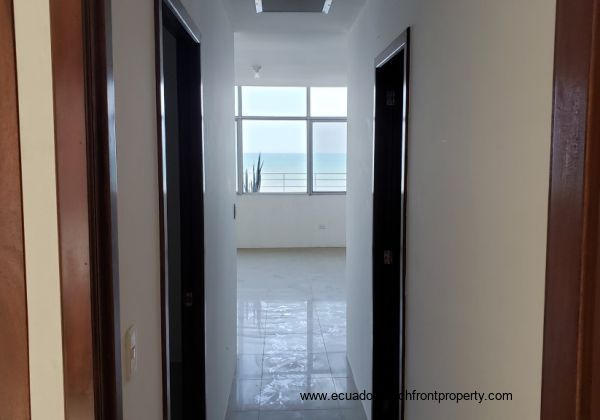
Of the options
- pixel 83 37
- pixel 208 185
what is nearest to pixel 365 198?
pixel 208 185

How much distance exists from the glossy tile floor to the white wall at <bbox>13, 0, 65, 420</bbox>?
8.25 feet

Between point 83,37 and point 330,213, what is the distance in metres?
8.08

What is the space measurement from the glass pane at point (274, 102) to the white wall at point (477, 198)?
654 centimetres

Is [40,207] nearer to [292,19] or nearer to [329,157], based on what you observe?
Result: [292,19]

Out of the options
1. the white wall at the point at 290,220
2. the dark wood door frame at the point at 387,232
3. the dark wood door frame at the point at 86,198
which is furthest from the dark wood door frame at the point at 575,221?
the white wall at the point at 290,220

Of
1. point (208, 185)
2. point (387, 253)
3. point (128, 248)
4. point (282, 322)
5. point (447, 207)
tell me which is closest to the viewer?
point (128, 248)

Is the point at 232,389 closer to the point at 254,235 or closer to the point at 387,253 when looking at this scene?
the point at 387,253

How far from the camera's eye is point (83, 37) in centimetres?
83

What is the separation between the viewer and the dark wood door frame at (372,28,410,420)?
9.32 ft

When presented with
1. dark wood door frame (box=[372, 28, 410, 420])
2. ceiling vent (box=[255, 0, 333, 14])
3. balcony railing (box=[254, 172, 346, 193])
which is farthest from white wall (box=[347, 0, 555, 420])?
balcony railing (box=[254, 172, 346, 193])

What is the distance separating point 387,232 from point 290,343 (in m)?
1.97

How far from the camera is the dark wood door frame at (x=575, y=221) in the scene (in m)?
0.73

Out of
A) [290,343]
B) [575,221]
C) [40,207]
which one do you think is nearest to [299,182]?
[290,343]

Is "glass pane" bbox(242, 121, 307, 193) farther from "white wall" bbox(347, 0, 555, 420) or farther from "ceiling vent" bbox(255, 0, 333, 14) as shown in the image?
"white wall" bbox(347, 0, 555, 420)
